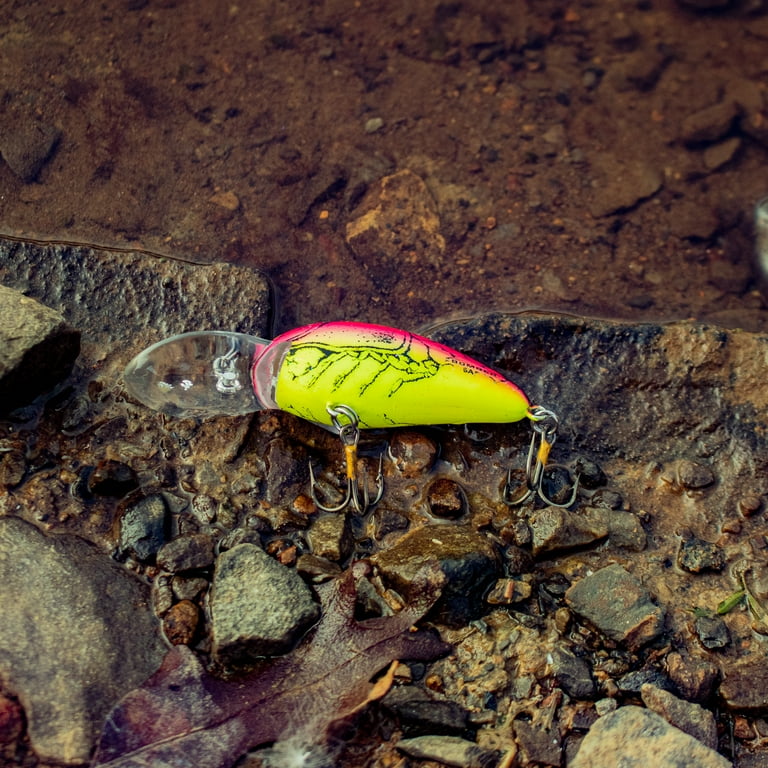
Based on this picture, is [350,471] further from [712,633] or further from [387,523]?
[712,633]

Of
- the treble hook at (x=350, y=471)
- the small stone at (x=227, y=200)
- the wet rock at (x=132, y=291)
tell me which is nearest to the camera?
the treble hook at (x=350, y=471)

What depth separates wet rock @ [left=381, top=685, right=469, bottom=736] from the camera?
8.36 feet

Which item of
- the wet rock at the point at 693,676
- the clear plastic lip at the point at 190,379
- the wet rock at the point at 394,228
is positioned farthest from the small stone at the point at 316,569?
the wet rock at the point at 394,228

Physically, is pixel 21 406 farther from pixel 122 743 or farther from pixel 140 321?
pixel 122 743

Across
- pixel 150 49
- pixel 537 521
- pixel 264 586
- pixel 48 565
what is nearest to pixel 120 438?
pixel 48 565

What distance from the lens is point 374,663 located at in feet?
8.61

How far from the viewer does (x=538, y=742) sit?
8.35 feet

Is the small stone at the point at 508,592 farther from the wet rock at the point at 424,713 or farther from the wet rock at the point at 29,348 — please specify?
the wet rock at the point at 29,348

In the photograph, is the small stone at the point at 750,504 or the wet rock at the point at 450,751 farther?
the small stone at the point at 750,504

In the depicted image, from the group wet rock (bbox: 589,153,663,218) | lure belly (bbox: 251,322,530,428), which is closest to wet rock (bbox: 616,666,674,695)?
lure belly (bbox: 251,322,530,428)

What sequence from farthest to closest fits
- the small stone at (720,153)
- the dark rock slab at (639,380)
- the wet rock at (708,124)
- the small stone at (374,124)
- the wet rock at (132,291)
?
1. the wet rock at (708,124)
2. the small stone at (720,153)
3. the small stone at (374,124)
4. the wet rock at (132,291)
5. the dark rock slab at (639,380)

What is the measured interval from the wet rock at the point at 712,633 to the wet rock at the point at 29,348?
2.93m

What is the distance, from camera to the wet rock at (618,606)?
109 inches

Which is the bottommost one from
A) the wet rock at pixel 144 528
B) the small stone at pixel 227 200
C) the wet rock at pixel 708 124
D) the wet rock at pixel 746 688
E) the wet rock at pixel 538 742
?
the wet rock at pixel 746 688
